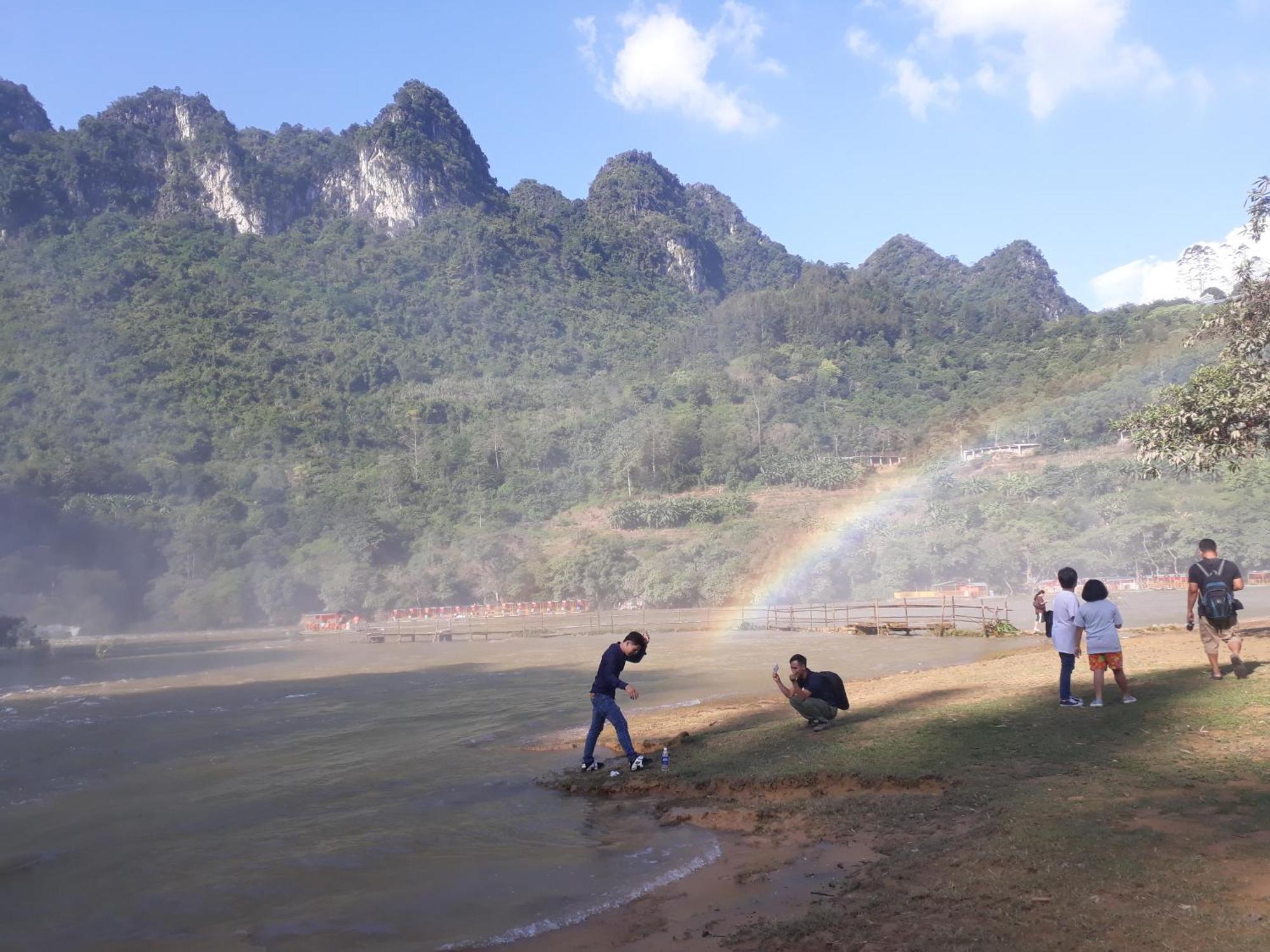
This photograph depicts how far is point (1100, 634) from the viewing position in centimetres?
1076

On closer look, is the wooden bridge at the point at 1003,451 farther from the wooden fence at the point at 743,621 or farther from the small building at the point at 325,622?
the small building at the point at 325,622

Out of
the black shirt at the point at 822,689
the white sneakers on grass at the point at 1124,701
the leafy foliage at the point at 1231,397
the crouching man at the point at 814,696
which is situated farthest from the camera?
the leafy foliage at the point at 1231,397

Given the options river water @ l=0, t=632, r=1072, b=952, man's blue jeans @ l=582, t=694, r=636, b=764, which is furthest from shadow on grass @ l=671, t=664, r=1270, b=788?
river water @ l=0, t=632, r=1072, b=952

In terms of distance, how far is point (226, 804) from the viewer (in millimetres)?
11883

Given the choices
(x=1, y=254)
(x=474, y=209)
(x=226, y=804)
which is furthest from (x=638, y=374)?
(x=226, y=804)

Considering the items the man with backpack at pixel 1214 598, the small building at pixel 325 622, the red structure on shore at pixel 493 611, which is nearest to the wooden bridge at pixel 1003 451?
the red structure on shore at pixel 493 611

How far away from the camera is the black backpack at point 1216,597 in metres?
10.9

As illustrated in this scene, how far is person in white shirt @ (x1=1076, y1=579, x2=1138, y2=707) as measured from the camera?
35.1 ft

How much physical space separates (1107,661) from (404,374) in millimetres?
134818

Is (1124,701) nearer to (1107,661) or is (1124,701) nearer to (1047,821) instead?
(1107,661)

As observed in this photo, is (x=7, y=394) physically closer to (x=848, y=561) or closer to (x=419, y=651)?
(x=419, y=651)

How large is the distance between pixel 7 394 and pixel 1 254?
143ft

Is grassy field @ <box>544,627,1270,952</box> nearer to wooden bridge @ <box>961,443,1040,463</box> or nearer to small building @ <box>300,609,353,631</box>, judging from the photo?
small building @ <box>300,609,353,631</box>

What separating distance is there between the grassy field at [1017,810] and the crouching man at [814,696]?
277 mm
